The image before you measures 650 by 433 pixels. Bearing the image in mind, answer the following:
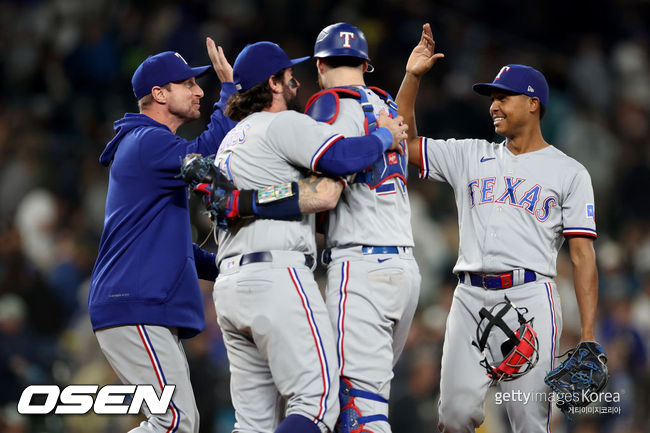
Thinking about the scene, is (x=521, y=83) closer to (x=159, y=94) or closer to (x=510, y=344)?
(x=510, y=344)

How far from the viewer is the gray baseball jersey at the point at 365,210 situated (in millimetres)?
4688

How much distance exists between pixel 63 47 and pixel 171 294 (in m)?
7.75

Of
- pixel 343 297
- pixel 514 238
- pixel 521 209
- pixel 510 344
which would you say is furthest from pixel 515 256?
pixel 343 297

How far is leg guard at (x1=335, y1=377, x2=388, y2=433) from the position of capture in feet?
14.7

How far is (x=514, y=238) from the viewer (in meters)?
5.23

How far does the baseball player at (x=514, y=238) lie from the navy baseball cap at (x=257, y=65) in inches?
36.9

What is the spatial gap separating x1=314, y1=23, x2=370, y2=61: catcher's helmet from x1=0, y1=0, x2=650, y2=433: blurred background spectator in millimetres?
4135

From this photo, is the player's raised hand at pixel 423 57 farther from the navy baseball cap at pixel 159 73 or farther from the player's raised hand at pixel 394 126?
the navy baseball cap at pixel 159 73

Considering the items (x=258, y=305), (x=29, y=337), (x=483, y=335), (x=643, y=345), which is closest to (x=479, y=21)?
(x=643, y=345)

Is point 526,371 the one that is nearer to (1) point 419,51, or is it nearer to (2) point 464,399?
(2) point 464,399

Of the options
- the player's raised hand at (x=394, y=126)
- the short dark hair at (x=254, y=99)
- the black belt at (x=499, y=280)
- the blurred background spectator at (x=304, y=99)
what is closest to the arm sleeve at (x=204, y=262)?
the short dark hair at (x=254, y=99)

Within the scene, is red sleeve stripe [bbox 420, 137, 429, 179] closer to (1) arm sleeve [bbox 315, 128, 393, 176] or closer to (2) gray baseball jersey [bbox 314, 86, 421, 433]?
(2) gray baseball jersey [bbox 314, 86, 421, 433]

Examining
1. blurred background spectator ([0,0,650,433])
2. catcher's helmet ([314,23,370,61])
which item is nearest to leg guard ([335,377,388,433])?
catcher's helmet ([314,23,370,61])

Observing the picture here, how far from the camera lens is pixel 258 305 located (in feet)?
14.3
